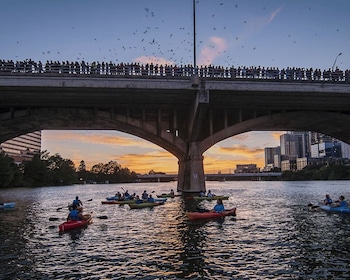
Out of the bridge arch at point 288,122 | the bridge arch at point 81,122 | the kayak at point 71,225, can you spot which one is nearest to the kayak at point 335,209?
the bridge arch at point 288,122

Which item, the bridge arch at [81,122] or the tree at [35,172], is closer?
the bridge arch at [81,122]

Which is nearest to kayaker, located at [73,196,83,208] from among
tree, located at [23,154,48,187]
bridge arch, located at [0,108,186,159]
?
bridge arch, located at [0,108,186,159]

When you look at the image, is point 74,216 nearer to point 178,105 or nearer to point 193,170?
point 178,105

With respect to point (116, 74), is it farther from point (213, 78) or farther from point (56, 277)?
point (56, 277)

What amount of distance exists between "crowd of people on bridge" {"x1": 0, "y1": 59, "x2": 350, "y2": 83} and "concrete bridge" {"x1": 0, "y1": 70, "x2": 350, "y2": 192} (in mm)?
653

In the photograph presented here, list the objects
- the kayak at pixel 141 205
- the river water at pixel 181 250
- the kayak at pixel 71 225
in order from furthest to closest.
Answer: the kayak at pixel 141 205 → the kayak at pixel 71 225 → the river water at pixel 181 250

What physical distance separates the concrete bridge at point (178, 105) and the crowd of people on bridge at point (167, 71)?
65cm

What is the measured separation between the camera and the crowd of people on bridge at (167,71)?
3644 cm

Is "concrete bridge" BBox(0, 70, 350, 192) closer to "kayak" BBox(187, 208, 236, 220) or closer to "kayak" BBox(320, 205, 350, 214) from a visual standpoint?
"kayak" BBox(320, 205, 350, 214)

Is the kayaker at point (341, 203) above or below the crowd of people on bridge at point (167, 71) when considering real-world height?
below

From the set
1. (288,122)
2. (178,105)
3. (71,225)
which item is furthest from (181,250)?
(288,122)

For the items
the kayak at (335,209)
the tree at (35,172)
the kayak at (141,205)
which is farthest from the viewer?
the tree at (35,172)

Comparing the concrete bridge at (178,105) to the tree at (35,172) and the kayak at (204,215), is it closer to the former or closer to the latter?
the kayak at (204,215)

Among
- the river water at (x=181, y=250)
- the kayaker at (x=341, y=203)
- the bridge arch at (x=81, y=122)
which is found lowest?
the river water at (x=181, y=250)
